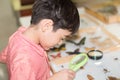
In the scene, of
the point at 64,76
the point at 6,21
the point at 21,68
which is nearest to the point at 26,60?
the point at 21,68

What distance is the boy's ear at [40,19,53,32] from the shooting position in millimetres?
651

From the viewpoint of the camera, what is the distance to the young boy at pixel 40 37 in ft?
2.00

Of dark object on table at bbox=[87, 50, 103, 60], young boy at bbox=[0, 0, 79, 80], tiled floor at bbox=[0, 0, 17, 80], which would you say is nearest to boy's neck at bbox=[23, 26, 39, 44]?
young boy at bbox=[0, 0, 79, 80]

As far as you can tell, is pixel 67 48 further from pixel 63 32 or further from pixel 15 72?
pixel 15 72

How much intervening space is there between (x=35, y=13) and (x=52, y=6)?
0.21 ft

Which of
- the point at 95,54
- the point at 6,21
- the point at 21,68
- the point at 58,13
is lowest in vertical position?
the point at 6,21

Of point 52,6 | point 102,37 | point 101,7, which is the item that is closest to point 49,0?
point 52,6

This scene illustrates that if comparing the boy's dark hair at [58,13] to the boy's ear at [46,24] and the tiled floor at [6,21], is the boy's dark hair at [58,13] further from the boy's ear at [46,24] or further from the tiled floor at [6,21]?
the tiled floor at [6,21]

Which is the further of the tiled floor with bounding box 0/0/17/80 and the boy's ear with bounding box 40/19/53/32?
the tiled floor with bounding box 0/0/17/80

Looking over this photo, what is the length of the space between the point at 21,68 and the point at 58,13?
0.63ft

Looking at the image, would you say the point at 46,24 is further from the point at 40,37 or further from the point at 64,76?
the point at 64,76

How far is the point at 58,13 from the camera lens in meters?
0.64

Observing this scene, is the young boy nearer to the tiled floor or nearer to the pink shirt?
the pink shirt

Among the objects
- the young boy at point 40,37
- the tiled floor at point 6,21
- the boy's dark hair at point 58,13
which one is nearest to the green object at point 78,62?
the young boy at point 40,37
